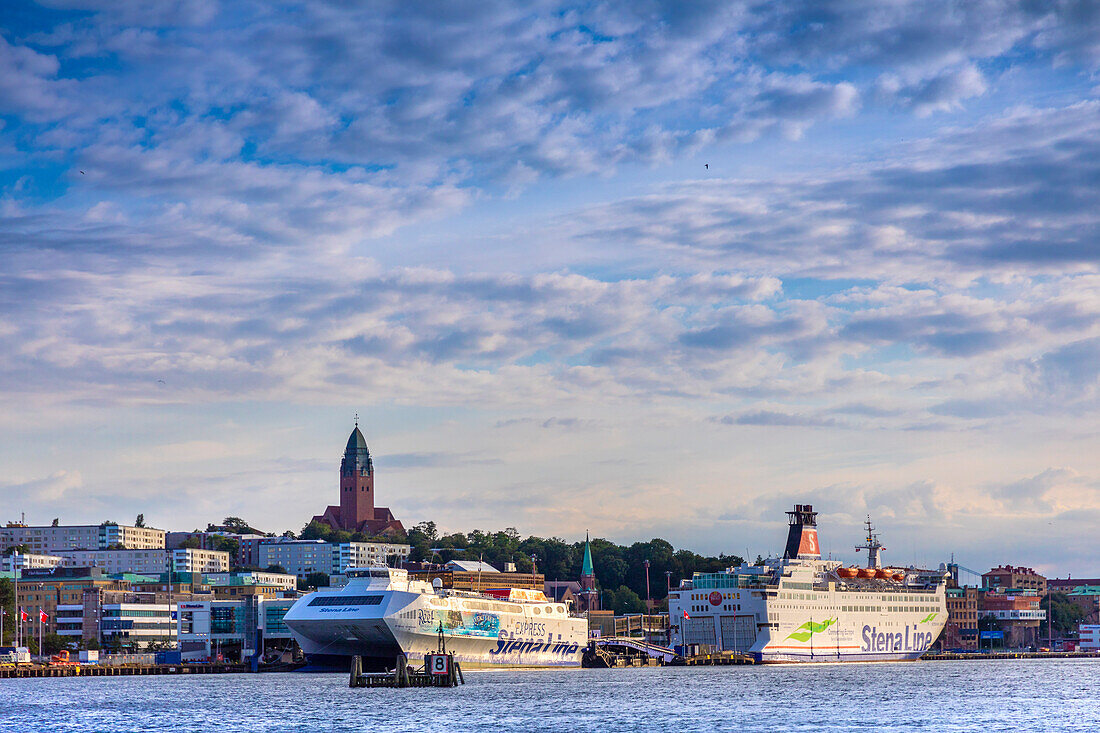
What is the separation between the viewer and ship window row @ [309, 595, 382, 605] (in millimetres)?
120938

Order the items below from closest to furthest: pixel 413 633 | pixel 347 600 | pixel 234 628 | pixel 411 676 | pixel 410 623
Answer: pixel 411 676 → pixel 410 623 → pixel 413 633 → pixel 347 600 → pixel 234 628

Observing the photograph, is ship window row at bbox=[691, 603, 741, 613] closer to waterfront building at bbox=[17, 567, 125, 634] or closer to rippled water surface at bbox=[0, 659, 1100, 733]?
rippled water surface at bbox=[0, 659, 1100, 733]

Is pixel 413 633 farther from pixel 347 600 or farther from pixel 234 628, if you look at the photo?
pixel 234 628

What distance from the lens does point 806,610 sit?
15488cm

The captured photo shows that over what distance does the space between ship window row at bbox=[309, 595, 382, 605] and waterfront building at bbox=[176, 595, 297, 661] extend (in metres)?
23.3

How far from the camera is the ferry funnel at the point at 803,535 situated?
166 m

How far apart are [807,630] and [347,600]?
2112 inches

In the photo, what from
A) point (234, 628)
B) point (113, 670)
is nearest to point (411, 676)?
point (113, 670)

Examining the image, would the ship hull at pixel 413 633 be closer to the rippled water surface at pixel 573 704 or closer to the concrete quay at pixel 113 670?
the rippled water surface at pixel 573 704

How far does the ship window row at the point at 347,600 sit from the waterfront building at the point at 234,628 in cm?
2333

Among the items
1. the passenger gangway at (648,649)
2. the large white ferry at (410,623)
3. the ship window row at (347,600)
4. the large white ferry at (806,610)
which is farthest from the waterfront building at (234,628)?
the large white ferry at (806,610)

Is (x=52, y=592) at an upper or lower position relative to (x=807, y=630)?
upper

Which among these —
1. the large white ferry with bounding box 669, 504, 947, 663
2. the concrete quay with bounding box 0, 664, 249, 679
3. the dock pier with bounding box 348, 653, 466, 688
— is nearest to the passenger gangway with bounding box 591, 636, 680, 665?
the large white ferry with bounding box 669, 504, 947, 663

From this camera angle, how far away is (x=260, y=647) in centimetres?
14850
